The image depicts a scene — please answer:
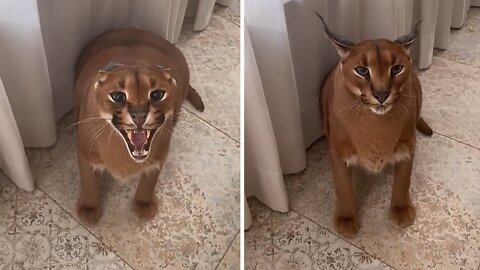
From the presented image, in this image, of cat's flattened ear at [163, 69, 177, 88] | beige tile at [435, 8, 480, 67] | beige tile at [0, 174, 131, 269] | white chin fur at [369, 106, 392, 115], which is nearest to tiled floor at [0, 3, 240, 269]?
beige tile at [0, 174, 131, 269]

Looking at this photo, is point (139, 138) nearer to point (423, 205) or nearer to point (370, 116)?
point (370, 116)

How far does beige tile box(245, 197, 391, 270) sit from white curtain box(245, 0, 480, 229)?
4 centimetres

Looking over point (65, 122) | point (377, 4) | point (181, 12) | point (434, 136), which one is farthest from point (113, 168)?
point (434, 136)

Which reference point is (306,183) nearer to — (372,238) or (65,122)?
(372,238)

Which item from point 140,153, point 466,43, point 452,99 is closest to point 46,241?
point 140,153

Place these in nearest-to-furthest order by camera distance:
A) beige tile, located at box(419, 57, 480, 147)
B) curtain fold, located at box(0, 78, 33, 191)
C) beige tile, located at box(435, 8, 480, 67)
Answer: curtain fold, located at box(0, 78, 33, 191) < beige tile, located at box(419, 57, 480, 147) < beige tile, located at box(435, 8, 480, 67)

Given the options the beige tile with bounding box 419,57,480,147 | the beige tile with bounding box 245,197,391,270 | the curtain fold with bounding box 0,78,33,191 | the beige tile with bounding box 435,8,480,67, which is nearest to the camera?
the curtain fold with bounding box 0,78,33,191

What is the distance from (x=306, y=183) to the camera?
1.27 m

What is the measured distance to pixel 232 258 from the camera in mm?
1143

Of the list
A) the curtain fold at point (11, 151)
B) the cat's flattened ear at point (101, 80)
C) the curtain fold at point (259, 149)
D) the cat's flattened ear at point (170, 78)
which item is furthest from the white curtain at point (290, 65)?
the curtain fold at point (11, 151)

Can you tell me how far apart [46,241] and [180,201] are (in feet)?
0.81

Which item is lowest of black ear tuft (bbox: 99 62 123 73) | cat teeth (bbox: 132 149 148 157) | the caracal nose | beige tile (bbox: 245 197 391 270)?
beige tile (bbox: 245 197 391 270)

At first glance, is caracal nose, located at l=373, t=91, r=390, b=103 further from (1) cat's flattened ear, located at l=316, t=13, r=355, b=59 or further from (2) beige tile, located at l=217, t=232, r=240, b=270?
(2) beige tile, located at l=217, t=232, r=240, b=270

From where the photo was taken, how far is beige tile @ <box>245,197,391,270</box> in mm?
1164
